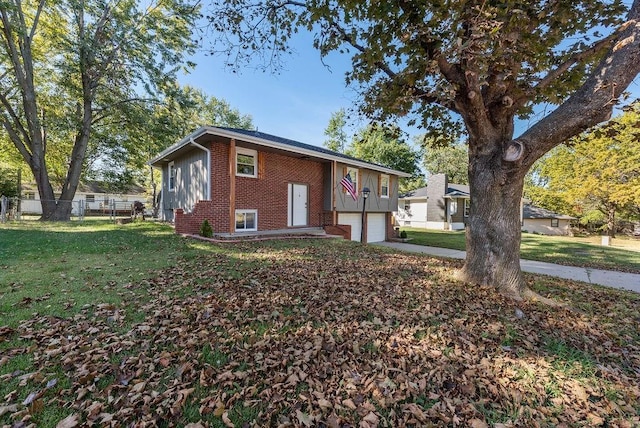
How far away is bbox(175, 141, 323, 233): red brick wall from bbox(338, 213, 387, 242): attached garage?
200cm

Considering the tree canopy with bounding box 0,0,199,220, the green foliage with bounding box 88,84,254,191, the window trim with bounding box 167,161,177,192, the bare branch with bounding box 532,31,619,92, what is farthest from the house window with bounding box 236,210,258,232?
the tree canopy with bounding box 0,0,199,220

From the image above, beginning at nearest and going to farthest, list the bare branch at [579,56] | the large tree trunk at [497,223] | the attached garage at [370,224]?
the bare branch at [579,56] < the large tree trunk at [497,223] < the attached garage at [370,224]

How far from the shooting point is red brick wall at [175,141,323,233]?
966 centimetres

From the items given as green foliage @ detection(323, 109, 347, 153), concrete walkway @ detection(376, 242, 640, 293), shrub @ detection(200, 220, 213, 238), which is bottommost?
concrete walkway @ detection(376, 242, 640, 293)

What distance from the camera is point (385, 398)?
2.16 m

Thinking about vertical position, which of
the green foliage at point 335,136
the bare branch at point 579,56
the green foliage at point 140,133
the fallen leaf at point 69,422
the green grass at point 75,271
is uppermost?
the green foliage at point 335,136

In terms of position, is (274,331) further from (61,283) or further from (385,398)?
(61,283)

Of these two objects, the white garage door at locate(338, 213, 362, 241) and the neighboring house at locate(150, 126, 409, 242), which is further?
the white garage door at locate(338, 213, 362, 241)

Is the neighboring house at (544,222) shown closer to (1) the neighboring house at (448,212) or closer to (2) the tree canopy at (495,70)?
(1) the neighboring house at (448,212)

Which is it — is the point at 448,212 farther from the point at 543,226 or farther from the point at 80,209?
the point at 80,209

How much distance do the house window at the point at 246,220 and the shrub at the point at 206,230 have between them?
53.3 inches

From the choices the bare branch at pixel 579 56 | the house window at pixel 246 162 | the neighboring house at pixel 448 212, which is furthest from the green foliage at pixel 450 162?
the bare branch at pixel 579 56

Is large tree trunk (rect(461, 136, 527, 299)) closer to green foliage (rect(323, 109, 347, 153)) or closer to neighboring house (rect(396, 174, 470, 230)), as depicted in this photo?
neighboring house (rect(396, 174, 470, 230))

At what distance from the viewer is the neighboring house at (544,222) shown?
26.2 m
